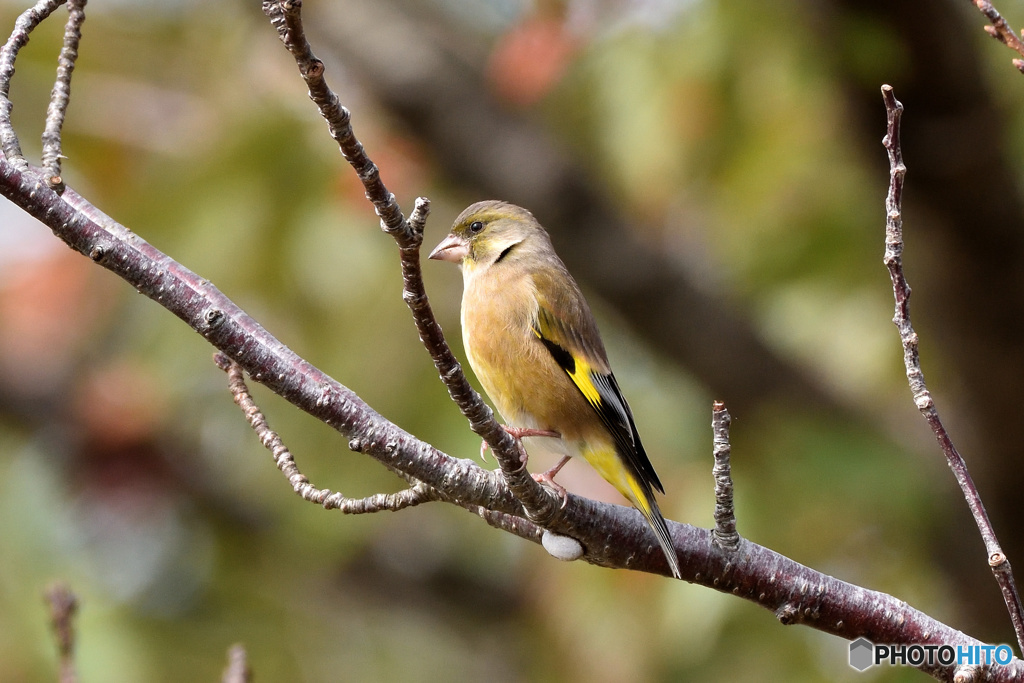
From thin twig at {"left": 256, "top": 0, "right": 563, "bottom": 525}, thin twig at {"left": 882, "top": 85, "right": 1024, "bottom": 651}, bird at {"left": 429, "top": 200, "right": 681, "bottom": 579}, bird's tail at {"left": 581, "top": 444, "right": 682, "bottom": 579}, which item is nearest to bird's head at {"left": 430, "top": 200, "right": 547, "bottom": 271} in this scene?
bird at {"left": 429, "top": 200, "right": 681, "bottom": 579}

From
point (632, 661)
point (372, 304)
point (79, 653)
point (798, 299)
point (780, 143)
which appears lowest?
point (79, 653)

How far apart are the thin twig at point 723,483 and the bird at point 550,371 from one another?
539 millimetres

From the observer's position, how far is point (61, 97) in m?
2.60

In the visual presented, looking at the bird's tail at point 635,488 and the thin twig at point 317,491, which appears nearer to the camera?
the thin twig at point 317,491

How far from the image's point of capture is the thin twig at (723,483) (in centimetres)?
250

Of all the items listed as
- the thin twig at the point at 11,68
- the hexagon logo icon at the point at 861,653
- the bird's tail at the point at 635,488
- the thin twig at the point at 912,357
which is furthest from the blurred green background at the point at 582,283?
the thin twig at the point at 11,68

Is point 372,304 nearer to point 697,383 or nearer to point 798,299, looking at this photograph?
point 697,383

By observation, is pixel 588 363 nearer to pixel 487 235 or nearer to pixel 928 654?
pixel 487 235

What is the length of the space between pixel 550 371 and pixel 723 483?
1.30 meters

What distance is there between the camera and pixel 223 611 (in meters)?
8.15

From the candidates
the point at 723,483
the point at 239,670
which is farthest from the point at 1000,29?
the point at 239,670

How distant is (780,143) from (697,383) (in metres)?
1.55

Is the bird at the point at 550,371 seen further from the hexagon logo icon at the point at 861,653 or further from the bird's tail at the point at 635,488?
the hexagon logo icon at the point at 861,653

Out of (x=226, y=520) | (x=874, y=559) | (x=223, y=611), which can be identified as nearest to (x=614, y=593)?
(x=874, y=559)
